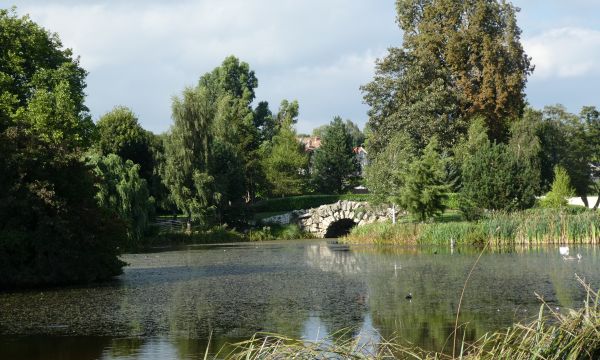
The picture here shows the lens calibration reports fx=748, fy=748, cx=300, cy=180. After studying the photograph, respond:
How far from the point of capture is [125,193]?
4416cm


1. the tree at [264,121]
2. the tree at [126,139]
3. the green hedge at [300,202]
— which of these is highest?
the tree at [264,121]

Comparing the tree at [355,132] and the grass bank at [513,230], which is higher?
the tree at [355,132]

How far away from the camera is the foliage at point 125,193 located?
43.9 metres

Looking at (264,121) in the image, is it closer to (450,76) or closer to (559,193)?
(450,76)

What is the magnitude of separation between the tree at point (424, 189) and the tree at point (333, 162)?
82.5 feet

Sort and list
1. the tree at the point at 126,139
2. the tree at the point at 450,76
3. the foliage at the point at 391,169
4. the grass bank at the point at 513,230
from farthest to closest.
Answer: the tree at the point at 126,139, the tree at the point at 450,76, the foliage at the point at 391,169, the grass bank at the point at 513,230

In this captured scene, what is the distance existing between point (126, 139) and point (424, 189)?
82.4 ft

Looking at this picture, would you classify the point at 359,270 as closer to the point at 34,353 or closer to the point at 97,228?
the point at 97,228

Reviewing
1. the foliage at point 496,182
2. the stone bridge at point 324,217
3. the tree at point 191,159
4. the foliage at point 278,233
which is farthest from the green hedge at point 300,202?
the foliage at point 496,182

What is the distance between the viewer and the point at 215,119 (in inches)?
2265

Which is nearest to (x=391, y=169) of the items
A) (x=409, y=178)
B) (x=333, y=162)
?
(x=409, y=178)

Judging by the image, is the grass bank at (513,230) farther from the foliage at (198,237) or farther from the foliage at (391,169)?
the foliage at (198,237)

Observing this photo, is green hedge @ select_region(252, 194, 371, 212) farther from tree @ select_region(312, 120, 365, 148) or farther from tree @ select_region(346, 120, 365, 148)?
tree @ select_region(346, 120, 365, 148)

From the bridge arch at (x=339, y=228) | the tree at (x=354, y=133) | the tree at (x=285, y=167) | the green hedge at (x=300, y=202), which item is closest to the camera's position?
the bridge arch at (x=339, y=228)
